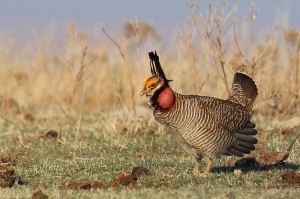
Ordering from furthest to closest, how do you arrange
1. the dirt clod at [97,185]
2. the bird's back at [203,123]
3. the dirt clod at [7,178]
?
the bird's back at [203,123]
the dirt clod at [7,178]
the dirt clod at [97,185]

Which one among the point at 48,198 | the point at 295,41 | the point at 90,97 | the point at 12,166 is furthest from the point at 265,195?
the point at 90,97

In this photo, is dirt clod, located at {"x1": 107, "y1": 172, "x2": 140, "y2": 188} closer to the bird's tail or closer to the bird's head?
the bird's head

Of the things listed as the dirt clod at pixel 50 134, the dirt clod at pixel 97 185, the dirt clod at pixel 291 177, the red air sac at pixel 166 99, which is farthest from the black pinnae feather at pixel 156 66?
the dirt clod at pixel 50 134

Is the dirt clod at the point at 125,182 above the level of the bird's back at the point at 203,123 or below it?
below

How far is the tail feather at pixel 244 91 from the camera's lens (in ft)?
27.0

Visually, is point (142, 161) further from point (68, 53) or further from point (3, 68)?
point (3, 68)

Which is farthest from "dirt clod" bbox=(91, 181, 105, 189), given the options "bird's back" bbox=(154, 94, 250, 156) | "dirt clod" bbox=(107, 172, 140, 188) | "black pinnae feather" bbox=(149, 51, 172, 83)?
"black pinnae feather" bbox=(149, 51, 172, 83)

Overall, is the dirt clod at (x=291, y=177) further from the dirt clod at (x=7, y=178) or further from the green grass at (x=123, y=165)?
the dirt clod at (x=7, y=178)

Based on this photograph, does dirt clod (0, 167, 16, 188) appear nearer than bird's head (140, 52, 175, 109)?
Yes

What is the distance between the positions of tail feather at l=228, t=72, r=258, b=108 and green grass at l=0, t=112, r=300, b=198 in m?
0.74

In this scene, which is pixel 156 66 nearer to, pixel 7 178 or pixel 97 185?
pixel 97 185

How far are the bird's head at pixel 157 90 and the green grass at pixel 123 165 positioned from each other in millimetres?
697

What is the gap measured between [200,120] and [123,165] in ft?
5.04

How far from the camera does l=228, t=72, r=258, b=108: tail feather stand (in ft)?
27.0
